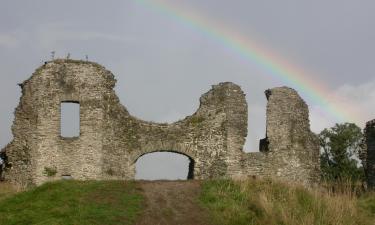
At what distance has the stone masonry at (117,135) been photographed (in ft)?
80.2

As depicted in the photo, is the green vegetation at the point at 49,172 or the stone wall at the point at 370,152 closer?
the green vegetation at the point at 49,172

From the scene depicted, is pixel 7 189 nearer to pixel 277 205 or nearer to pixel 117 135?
pixel 117 135

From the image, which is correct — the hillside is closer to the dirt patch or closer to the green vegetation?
the dirt patch

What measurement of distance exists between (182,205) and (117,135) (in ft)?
31.5

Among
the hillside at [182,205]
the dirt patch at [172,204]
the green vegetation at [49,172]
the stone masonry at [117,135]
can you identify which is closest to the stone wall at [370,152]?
the stone masonry at [117,135]

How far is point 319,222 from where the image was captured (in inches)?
550

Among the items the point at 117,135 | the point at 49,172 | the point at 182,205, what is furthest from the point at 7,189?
the point at 182,205

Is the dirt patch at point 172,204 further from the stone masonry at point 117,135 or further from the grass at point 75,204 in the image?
the stone masonry at point 117,135

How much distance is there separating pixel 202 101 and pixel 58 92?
5.54m

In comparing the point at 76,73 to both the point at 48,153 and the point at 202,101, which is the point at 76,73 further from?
the point at 202,101

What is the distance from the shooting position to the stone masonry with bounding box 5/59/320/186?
80.2 feet

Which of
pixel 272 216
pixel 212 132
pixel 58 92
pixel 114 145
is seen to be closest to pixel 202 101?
pixel 212 132

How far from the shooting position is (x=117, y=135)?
82.0ft

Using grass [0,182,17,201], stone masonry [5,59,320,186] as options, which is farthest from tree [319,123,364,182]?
grass [0,182,17,201]
